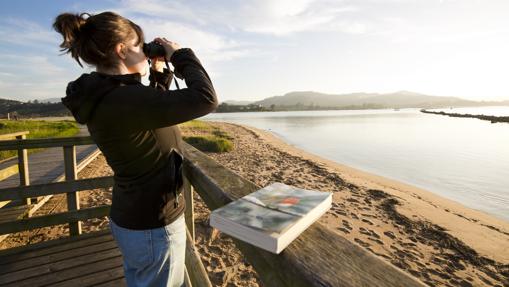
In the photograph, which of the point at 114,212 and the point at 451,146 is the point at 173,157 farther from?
the point at 451,146

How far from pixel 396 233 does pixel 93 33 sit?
6.56 m

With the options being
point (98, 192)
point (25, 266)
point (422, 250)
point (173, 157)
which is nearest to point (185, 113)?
point (173, 157)

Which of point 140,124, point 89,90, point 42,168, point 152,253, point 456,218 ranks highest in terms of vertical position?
point 89,90

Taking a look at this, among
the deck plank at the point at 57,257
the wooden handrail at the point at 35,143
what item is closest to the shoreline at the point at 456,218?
the deck plank at the point at 57,257

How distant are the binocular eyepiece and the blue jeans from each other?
860 mm

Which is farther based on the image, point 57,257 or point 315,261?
point 57,257

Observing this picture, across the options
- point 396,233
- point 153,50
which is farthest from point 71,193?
point 396,233

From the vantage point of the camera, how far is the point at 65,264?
2.67m

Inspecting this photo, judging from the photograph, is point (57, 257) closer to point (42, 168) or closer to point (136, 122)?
point (136, 122)

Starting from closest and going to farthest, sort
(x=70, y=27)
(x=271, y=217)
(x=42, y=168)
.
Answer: (x=271, y=217)
(x=70, y=27)
(x=42, y=168)

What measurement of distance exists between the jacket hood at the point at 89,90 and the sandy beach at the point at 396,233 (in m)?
1.88

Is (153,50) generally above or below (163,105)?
above

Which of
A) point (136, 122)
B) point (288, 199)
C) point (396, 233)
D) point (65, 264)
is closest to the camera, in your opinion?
point (288, 199)

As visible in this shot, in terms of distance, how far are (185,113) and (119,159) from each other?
434 mm
